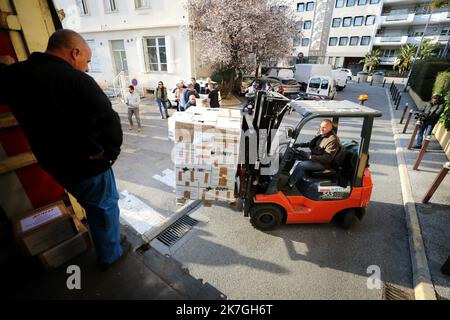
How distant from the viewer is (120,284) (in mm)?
2049

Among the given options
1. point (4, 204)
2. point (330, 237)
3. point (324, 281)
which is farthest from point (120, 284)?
point (330, 237)

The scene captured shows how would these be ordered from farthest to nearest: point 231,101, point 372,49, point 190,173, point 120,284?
1. point 372,49
2. point 231,101
3. point 190,173
4. point 120,284

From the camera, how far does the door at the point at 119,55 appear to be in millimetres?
17312

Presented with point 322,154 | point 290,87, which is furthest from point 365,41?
point 322,154

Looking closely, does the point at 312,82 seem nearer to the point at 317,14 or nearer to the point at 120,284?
the point at 120,284

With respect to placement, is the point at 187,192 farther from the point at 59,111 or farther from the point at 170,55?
the point at 170,55

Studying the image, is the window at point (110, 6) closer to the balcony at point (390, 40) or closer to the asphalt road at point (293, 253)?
the asphalt road at point (293, 253)

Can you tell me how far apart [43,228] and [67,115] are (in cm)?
126

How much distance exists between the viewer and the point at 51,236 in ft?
7.46

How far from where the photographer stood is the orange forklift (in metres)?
3.71

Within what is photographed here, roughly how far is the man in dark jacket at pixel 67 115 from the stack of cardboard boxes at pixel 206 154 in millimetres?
1687

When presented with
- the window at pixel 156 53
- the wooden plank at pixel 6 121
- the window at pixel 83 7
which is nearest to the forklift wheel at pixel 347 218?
the wooden plank at pixel 6 121

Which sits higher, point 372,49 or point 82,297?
point 372,49

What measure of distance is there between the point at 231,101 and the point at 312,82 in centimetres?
607
